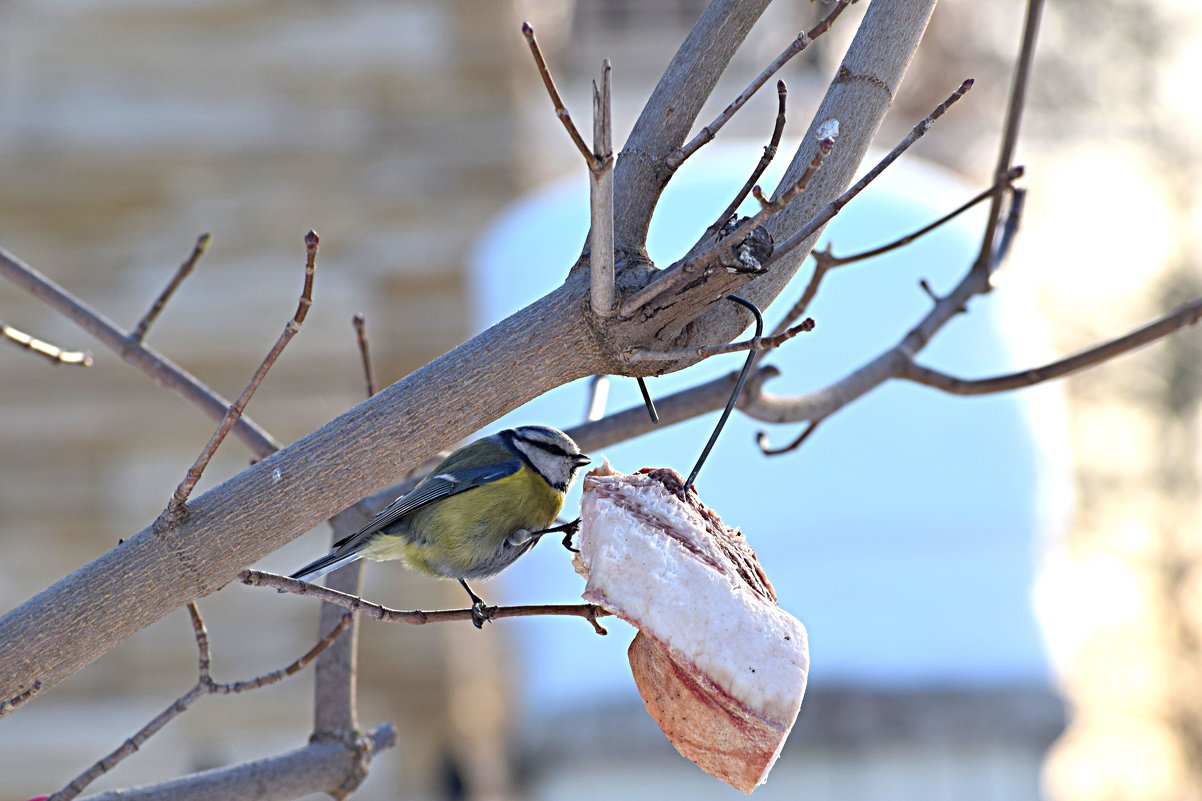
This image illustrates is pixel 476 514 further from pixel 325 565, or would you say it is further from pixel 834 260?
pixel 834 260

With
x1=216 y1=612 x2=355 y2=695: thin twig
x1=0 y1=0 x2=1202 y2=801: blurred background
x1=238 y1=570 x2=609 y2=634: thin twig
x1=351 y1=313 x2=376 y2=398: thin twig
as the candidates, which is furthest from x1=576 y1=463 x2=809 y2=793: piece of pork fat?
x1=0 y1=0 x2=1202 y2=801: blurred background

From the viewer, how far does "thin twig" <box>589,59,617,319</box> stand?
1.06 meters

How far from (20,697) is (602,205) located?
0.64 meters

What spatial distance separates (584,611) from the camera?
4.45ft

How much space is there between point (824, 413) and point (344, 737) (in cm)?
74

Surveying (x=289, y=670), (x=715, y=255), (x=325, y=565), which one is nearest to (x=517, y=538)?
(x=325, y=565)

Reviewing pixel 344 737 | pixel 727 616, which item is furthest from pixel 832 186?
pixel 344 737

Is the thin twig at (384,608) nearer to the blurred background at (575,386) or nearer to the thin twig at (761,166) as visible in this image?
the thin twig at (761,166)

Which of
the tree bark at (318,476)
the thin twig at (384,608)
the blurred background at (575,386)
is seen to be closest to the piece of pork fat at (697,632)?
the thin twig at (384,608)

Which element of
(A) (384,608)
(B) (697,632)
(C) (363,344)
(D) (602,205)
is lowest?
(B) (697,632)

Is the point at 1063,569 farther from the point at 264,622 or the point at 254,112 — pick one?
the point at 254,112

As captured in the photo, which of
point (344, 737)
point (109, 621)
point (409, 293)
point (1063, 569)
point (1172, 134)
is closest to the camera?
point (109, 621)

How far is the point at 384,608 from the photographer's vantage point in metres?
1.29

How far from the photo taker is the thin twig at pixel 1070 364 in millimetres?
1653
